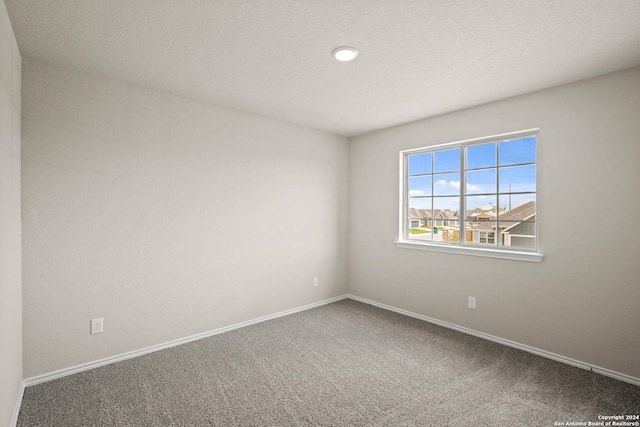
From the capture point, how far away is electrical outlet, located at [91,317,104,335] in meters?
2.55

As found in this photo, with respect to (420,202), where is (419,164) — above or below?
above

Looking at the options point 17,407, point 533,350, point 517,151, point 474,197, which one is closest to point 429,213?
point 474,197

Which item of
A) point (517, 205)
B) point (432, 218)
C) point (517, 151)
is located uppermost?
point (517, 151)

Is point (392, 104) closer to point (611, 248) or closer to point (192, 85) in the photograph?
point (192, 85)

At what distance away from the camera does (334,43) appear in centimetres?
207

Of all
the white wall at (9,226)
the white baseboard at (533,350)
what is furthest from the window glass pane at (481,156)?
the white wall at (9,226)

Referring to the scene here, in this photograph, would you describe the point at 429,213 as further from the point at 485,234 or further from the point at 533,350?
the point at 533,350

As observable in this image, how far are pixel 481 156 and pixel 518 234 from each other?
88 cm

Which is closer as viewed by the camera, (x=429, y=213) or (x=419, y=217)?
(x=429, y=213)

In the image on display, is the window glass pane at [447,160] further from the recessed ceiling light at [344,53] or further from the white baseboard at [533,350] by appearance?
the recessed ceiling light at [344,53]

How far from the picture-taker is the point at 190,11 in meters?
1.77

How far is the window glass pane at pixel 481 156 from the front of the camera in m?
3.26

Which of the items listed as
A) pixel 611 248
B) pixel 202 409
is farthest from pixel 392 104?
pixel 202 409

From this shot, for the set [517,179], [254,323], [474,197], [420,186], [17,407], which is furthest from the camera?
[420,186]
